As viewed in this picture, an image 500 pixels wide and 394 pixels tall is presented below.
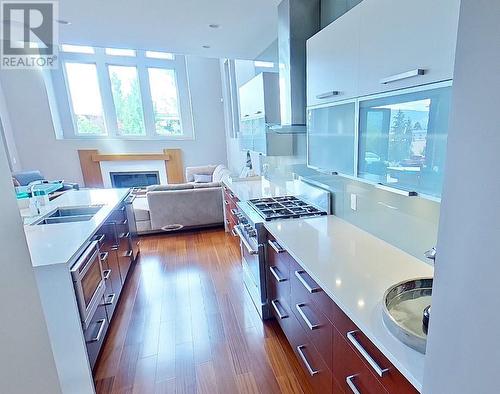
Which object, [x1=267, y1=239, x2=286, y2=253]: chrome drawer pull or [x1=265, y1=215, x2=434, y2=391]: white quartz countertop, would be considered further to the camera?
[x1=267, y1=239, x2=286, y2=253]: chrome drawer pull

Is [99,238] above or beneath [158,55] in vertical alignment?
beneath

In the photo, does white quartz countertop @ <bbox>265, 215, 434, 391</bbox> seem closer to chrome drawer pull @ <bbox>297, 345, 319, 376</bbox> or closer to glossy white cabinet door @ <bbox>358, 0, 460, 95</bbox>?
chrome drawer pull @ <bbox>297, 345, 319, 376</bbox>

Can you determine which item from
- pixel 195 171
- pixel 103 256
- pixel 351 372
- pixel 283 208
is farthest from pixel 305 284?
pixel 195 171

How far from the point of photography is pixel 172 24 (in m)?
2.49

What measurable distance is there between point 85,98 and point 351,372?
25.2 feet

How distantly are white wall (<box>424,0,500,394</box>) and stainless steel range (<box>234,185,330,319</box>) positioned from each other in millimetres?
1633

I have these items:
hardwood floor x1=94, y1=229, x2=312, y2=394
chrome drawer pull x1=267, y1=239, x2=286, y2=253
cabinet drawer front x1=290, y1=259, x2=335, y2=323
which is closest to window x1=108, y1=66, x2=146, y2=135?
hardwood floor x1=94, y1=229, x2=312, y2=394

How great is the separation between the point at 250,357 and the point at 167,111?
6.59 meters

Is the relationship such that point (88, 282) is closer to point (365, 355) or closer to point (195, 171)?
point (365, 355)

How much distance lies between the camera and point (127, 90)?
6.84 m

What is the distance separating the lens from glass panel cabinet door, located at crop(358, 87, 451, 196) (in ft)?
2.97

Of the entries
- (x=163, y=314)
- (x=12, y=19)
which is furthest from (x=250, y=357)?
(x=12, y=19)

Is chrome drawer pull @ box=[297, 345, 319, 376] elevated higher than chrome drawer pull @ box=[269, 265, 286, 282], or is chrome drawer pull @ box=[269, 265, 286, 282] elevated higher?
chrome drawer pull @ box=[269, 265, 286, 282]

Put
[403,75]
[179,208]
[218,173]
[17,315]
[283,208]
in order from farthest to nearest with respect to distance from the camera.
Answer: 1. [218,173]
2. [179,208]
3. [283,208]
4. [403,75]
5. [17,315]
